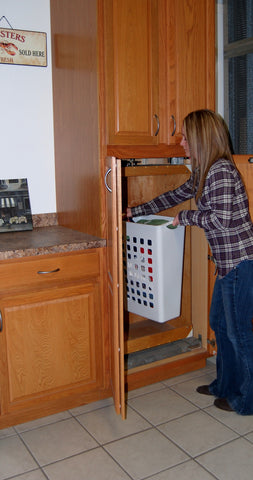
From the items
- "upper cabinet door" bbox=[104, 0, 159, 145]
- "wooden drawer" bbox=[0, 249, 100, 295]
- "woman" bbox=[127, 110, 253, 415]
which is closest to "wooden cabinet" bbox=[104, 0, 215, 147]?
"upper cabinet door" bbox=[104, 0, 159, 145]

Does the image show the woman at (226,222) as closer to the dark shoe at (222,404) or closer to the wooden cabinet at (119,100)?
the dark shoe at (222,404)

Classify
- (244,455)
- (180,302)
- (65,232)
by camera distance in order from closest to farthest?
(244,455)
(65,232)
(180,302)

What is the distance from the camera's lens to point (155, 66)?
2.41 meters

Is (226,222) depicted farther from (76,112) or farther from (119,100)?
(76,112)

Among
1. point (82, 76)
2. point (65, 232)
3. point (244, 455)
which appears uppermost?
point (82, 76)

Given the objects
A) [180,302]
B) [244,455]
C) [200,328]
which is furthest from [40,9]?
[244,455]

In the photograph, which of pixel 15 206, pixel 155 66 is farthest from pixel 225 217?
pixel 15 206

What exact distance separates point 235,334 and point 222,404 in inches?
16.5

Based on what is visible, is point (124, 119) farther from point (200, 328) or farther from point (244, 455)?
point (244, 455)

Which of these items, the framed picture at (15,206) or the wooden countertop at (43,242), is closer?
the wooden countertop at (43,242)

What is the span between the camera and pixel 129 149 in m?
2.40

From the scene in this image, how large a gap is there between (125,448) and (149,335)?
2.53 feet

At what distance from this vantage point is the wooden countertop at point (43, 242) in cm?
216

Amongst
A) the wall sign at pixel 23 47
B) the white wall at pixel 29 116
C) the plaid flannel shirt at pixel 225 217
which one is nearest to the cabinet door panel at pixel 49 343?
the plaid flannel shirt at pixel 225 217
